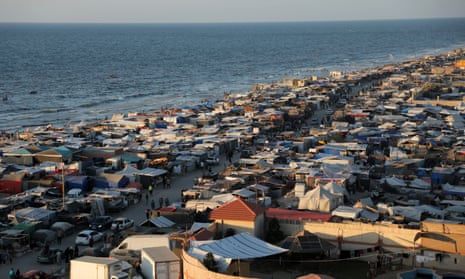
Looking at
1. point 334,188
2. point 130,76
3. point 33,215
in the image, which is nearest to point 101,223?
point 33,215

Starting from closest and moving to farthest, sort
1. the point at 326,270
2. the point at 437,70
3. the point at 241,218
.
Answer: the point at 326,270 < the point at 241,218 < the point at 437,70

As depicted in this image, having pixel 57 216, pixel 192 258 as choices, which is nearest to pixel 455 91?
pixel 57 216

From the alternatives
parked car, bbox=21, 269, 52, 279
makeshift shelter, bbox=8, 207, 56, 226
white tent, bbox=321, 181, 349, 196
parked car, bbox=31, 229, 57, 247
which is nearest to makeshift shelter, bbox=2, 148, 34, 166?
makeshift shelter, bbox=8, 207, 56, 226

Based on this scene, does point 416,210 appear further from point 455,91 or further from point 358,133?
point 455,91

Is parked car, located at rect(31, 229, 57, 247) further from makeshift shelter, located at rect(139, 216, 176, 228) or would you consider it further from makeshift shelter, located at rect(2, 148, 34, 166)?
makeshift shelter, located at rect(2, 148, 34, 166)

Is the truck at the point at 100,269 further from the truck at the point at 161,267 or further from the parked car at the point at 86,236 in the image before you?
the parked car at the point at 86,236

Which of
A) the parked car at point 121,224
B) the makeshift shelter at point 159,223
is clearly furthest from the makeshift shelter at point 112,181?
the makeshift shelter at point 159,223
